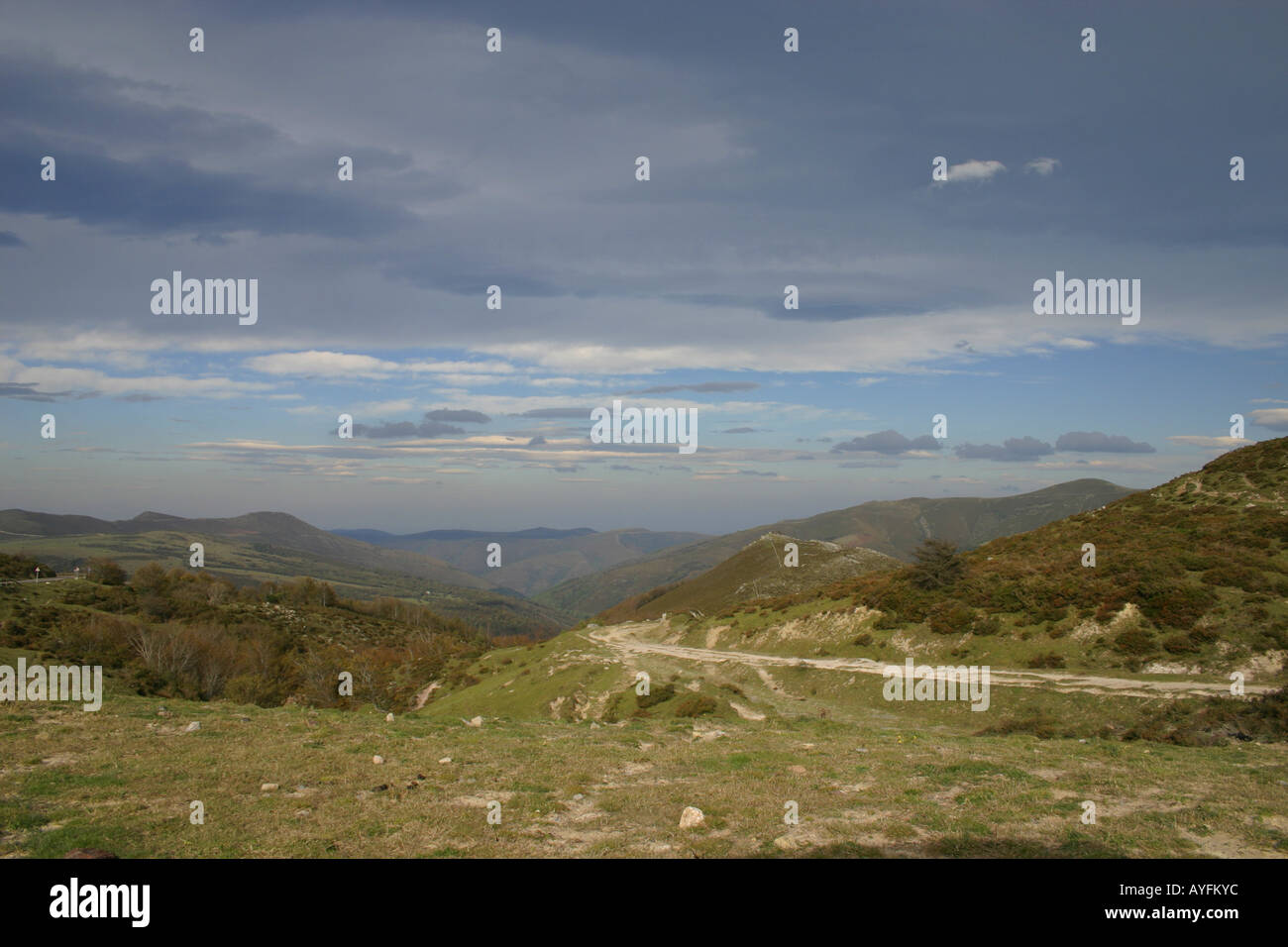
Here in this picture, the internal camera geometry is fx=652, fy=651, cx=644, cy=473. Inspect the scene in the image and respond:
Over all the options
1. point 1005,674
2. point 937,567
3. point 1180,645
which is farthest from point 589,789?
point 937,567

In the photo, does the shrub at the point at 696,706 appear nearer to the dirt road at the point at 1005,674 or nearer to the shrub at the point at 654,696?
the shrub at the point at 654,696

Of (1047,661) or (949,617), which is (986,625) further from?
(1047,661)

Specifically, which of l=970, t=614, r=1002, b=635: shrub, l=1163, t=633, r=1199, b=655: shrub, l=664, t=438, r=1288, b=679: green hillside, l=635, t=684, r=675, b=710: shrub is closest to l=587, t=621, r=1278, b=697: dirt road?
l=664, t=438, r=1288, b=679: green hillside

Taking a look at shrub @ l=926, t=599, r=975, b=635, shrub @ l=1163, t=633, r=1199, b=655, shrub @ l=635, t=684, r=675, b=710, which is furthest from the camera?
shrub @ l=926, t=599, r=975, b=635

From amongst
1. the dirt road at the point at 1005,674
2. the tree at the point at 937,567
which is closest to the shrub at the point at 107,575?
the dirt road at the point at 1005,674

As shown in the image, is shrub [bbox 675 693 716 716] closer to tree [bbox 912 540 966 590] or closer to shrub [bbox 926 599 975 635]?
shrub [bbox 926 599 975 635]

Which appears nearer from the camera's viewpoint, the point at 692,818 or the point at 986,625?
the point at 692,818
